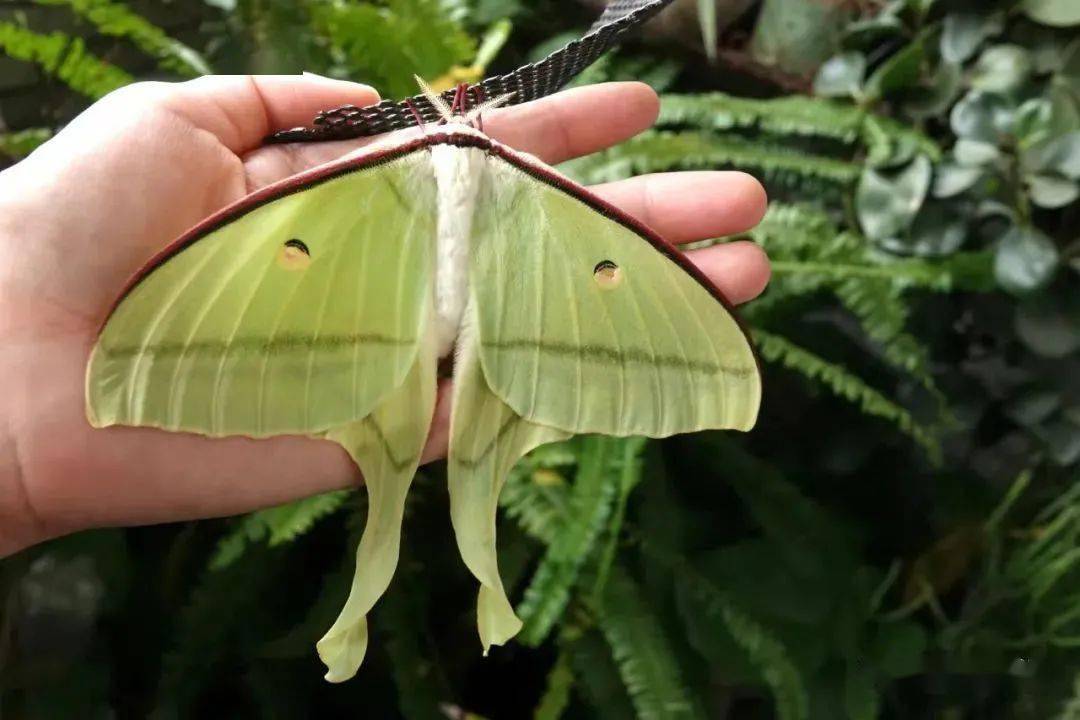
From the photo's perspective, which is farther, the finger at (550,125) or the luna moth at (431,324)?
the finger at (550,125)

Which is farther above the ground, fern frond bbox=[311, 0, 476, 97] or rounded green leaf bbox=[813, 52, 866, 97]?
fern frond bbox=[311, 0, 476, 97]

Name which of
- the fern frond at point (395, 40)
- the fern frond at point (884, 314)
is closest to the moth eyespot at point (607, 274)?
the fern frond at point (884, 314)

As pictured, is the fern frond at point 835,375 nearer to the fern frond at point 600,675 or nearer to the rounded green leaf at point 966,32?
the fern frond at point 600,675

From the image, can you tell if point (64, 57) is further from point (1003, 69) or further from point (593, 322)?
point (1003, 69)

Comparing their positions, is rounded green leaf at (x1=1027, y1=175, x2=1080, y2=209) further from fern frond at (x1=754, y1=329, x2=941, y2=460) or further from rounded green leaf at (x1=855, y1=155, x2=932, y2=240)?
fern frond at (x1=754, y1=329, x2=941, y2=460)

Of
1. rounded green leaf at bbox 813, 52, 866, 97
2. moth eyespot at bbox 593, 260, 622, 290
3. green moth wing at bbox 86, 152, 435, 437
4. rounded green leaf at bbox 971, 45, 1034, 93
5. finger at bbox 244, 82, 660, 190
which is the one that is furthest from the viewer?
rounded green leaf at bbox 813, 52, 866, 97

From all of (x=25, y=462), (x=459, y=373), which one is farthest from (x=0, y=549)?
(x=459, y=373)

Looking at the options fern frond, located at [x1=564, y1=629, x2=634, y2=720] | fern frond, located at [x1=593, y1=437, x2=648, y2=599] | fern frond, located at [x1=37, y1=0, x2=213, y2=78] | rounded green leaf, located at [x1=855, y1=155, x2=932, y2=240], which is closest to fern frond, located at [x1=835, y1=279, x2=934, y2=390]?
rounded green leaf, located at [x1=855, y1=155, x2=932, y2=240]
